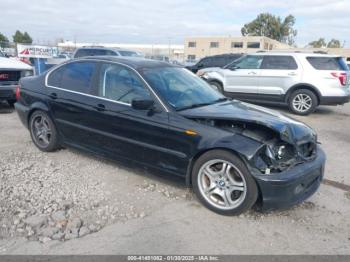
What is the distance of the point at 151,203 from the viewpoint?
3.81 m

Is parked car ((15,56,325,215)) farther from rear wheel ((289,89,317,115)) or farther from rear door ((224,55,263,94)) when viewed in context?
rear door ((224,55,263,94))

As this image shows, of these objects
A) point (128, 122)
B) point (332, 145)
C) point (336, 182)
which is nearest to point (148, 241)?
point (128, 122)

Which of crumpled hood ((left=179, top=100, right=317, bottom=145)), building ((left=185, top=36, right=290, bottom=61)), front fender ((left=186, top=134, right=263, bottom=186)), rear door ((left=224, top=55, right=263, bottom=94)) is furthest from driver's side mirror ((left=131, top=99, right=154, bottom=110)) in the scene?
building ((left=185, top=36, right=290, bottom=61))

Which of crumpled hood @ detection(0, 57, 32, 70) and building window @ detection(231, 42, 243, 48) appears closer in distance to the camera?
crumpled hood @ detection(0, 57, 32, 70)

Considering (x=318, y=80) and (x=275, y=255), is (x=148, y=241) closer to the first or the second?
(x=275, y=255)

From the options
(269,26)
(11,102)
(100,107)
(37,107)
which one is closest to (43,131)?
(37,107)

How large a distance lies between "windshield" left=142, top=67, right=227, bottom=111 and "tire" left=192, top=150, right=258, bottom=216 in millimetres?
790

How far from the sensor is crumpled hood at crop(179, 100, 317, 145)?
3.53 metres

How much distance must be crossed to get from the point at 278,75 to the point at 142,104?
7.07m

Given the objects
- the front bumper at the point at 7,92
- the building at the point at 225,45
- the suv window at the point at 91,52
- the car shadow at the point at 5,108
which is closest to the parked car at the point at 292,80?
the suv window at the point at 91,52

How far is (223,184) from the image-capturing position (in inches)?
140

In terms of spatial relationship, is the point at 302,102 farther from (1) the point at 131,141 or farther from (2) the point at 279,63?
(1) the point at 131,141

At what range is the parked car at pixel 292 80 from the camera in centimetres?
927

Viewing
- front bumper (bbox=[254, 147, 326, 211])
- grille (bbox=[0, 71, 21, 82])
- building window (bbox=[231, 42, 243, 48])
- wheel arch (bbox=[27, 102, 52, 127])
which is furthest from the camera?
building window (bbox=[231, 42, 243, 48])
